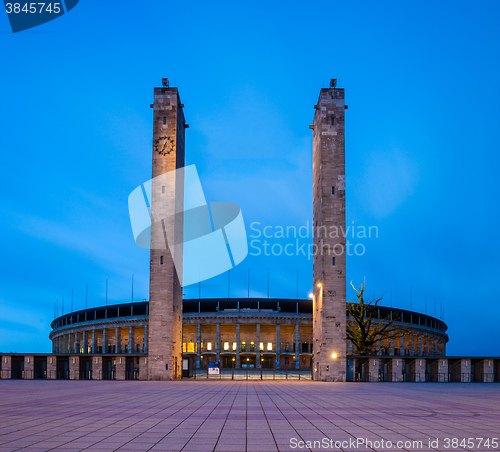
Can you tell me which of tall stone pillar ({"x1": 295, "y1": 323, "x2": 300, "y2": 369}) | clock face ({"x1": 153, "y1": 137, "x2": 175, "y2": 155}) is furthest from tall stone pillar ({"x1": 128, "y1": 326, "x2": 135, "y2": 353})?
clock face ({"x1": 153, "y1": 137, "x2": 175, "y2": 155})

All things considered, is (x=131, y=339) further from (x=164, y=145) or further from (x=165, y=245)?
(x=164, y=145)

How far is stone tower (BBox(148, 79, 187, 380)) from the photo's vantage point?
148 ft

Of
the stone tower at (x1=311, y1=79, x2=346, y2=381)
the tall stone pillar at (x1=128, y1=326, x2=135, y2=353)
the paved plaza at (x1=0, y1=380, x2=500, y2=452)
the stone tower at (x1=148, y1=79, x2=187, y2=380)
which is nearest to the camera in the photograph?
the paved plaza at (x1=0, y1=380, x2=500, y2=452)

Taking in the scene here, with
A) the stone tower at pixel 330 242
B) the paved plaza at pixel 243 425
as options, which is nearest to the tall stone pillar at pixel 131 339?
the stone tower at pixel 330 242

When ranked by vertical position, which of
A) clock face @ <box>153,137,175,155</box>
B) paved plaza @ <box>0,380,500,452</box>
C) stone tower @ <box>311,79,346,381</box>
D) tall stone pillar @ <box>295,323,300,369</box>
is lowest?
tall stone pillar @ <box>295,323,300,369</box>

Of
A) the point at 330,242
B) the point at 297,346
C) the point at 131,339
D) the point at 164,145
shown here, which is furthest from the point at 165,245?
the point at 131,339

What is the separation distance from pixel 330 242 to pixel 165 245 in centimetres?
1454

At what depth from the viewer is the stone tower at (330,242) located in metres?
43.0

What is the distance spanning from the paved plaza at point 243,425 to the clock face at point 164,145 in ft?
95.5

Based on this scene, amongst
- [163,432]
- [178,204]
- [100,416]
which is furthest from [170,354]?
[163,432]

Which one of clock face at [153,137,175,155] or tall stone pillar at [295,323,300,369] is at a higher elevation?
clock face at [153,137,175,155]

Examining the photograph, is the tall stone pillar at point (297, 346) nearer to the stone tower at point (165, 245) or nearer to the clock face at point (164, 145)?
the stone tower at point (165, 245)

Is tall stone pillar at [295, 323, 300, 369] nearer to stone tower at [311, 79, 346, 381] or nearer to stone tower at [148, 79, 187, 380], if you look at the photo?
stone tower at [311, 79, 346, 381]

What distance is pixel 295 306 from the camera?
8931cm
